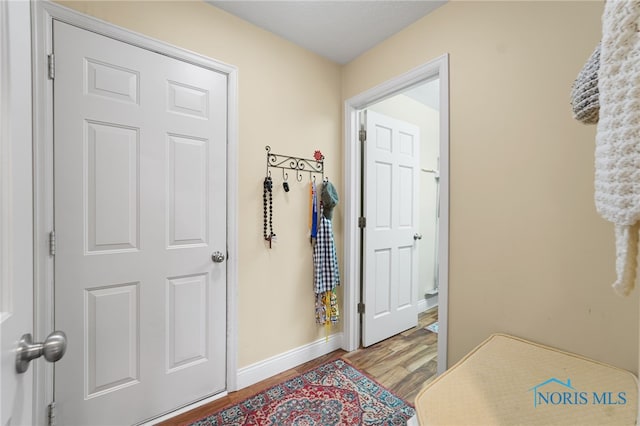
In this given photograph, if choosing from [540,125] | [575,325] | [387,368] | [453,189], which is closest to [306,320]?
[387,368]

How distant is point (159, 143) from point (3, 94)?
1.11 metres

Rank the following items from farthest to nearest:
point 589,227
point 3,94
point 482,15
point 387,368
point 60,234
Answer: point 387,368
point 482,15
point 60,234
point 589,227
point 3,94

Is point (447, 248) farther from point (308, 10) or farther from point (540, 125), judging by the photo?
point (308, 10)

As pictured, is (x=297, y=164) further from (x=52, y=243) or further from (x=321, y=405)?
(x=321, y=405)

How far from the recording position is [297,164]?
2041mm

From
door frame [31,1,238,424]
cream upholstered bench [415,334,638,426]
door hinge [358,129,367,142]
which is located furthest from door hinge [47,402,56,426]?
door hinge [358,129,367,142]

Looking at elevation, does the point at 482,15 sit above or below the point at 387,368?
above

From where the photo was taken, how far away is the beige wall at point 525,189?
44.8 inches

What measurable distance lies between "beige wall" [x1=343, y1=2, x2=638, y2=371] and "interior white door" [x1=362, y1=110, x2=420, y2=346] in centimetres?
81

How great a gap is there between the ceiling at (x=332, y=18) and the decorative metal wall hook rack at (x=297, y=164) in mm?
825

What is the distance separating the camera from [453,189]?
1599 millimetres

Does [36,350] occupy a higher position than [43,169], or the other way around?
[43,169]

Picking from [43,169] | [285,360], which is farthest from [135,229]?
[285,360]

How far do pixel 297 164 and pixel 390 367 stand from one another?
1.68m
